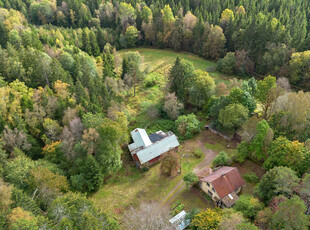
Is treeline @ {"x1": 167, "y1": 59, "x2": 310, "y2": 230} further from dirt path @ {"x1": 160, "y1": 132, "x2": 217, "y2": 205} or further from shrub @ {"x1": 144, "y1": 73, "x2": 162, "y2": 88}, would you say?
shrub @ {"x1": 144, "y1": 73, "x2": 162, "y2": 88}

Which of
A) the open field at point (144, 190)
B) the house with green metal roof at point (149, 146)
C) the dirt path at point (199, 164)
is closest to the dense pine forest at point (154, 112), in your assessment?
the open field at point (144, 190)

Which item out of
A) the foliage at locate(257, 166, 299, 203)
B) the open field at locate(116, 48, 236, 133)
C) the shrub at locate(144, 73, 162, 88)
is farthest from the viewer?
the shrub at locate(144, 73, 162, 88)

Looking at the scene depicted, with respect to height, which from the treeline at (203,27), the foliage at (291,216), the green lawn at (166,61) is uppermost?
the treeline at (203,27)

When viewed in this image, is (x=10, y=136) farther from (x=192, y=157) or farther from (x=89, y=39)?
(x=89, y=39)

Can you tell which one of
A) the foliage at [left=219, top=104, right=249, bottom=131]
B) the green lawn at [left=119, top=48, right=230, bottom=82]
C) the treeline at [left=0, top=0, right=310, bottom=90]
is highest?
the treeline at [left=0, top=0, right=310, bottom=90]

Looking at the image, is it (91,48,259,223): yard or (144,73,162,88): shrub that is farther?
(144,73,162,88): shrub

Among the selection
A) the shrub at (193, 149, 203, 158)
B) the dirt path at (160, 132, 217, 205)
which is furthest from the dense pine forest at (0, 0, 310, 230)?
the shrub at (193, 149, 203, 158)

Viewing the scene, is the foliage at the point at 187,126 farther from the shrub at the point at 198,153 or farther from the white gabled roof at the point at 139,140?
the white gabled roof at the point at 139,140
